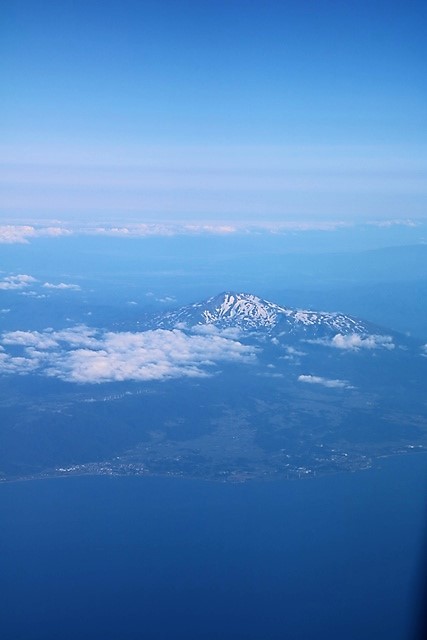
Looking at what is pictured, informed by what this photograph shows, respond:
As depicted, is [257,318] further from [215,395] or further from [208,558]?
[208,558]

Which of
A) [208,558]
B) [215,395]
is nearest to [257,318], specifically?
[215,395]

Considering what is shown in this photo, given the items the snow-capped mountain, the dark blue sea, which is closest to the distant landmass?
the snow-capped mountain

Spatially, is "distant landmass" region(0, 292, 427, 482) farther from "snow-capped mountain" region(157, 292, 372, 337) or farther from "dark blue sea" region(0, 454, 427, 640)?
"dark blue sea" region(0, 454, 427, 640)

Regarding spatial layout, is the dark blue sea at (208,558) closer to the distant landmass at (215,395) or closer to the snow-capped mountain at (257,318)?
the distant landmass at (215,395)

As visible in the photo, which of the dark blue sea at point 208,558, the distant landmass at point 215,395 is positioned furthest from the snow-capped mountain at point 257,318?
the dark blue sea at point 208,558

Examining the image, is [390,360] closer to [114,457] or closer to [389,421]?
A: [389,421]

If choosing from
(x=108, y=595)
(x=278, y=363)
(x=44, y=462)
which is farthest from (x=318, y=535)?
(x=278, y=363)
